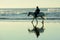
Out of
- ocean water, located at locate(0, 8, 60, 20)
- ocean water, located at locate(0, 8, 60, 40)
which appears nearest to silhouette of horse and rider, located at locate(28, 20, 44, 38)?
ocean water, located at locate(0, 8, 60, 40)

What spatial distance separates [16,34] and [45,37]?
299 mm

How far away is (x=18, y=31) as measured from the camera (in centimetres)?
217

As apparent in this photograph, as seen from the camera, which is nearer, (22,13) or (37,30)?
(37,30)

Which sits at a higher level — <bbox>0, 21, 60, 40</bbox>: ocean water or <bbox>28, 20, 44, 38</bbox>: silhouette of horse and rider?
<bbox>28, 20, 44, 38</bbox>: silhouette of horse and rider

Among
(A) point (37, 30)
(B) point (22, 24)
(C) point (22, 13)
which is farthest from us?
(C) point (22, 13)

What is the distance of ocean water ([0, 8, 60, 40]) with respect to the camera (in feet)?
6.74

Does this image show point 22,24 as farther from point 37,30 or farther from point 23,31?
point 37,30

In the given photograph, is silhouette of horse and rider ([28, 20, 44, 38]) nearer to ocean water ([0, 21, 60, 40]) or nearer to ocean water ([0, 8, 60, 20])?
ocean water ([0, 21, 60, 40])

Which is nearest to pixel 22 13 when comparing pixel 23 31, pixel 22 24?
pixel 22 24

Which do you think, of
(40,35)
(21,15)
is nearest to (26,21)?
(21,15)

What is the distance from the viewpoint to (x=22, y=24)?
230 centimetres
